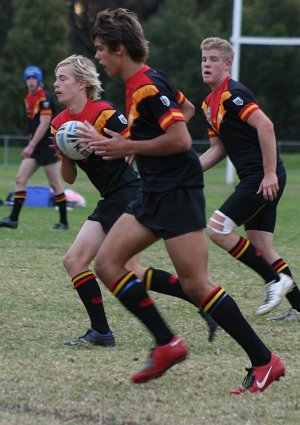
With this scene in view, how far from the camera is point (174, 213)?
480 centimetres

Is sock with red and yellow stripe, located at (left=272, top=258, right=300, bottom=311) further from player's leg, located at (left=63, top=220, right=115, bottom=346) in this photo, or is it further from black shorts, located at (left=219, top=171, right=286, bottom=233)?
player's leg, located at (left=63, top=220, right=115, bottom=346)

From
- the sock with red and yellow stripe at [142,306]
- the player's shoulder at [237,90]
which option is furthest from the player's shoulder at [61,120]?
the sock with red and yellow stripe at [142,306]

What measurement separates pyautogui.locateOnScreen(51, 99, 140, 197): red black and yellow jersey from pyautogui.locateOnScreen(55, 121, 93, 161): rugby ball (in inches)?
14.0

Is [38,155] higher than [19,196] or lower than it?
higher

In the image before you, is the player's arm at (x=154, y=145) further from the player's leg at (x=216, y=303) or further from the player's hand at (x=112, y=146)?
the player's leg at (x=216, y=303)

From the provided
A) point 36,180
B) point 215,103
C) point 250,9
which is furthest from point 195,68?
point 215,103

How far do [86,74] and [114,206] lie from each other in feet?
2.78

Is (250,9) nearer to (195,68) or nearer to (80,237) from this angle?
(195,68)

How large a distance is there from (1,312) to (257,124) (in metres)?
2.28

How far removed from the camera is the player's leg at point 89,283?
5.95 meters

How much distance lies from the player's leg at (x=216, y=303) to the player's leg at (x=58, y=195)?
7.60m

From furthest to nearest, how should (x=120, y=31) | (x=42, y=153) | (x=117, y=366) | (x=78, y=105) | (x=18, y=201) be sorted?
(x=42, y=153) < (x=18, y=201) < (x=78, y=105) < (x=117, y=366) < (x=120, y=31)

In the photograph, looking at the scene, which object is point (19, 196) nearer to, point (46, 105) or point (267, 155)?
point (46, 105)

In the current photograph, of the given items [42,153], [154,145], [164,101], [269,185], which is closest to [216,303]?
[154,145]
